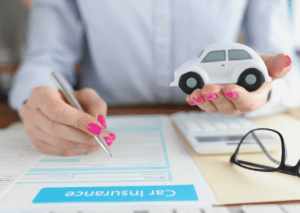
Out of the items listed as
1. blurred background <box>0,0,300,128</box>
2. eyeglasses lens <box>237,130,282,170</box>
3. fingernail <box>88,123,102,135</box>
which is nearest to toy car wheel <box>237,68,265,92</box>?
eyeglasses lens <box>237,130,282,170</box>

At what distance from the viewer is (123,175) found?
333mm

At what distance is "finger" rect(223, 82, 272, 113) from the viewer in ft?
0.99

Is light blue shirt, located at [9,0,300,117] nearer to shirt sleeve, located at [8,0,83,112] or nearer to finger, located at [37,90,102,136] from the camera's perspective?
shirt sleeve, located at [8,0,83,112]

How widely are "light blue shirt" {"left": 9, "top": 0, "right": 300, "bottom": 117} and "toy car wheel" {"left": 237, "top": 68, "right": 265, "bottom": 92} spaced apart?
1.57 ft

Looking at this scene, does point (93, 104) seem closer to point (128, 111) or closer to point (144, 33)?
point (128, 111)

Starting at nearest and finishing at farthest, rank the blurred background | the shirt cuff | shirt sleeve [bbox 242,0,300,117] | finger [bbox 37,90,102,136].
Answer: finger [bbox 37,90,102,136], the shirt cuff, shirt sleeve [bbox 242,0,300,117], the blurred background

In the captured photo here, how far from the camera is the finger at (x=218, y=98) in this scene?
307 millimetres

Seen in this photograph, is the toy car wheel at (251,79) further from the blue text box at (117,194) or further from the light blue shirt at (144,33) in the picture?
the light blue shirt at (144,33)

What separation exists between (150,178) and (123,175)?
41 millimetres

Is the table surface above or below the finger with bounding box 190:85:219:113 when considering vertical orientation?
below

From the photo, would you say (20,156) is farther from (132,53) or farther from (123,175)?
(132,53)

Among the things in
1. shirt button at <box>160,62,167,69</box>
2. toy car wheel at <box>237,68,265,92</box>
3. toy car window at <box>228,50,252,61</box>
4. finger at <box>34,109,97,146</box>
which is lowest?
finger at <box>34,109,97,146</box>

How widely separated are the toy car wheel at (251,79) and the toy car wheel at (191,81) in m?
0.06

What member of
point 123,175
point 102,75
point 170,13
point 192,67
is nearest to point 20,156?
point 123,175
